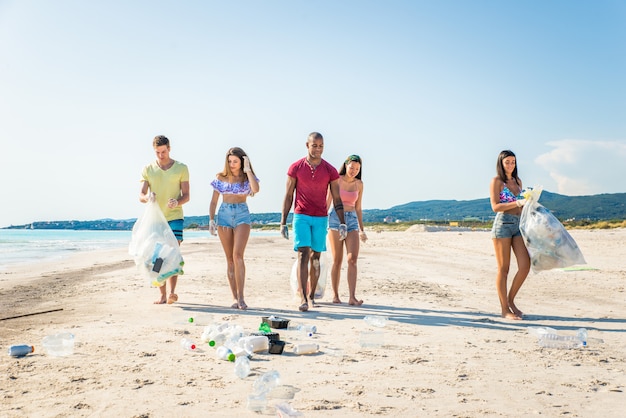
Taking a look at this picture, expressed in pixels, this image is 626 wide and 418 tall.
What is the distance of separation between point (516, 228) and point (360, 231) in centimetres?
219

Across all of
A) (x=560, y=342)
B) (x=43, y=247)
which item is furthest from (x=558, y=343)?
(x=43, y=247)

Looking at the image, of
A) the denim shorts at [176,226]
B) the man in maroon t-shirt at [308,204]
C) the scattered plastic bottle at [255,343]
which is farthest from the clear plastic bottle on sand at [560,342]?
the denim shorts at [176,226]

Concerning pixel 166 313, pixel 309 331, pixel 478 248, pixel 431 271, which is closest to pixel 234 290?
pixel 166 313

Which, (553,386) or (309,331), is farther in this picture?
(309,331)

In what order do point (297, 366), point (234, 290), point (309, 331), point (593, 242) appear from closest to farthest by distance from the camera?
point (297, 366)
point (309, 331)
point (234, 290)
point (593, 242)

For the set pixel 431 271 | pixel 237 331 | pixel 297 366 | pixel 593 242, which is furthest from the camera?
pixel 593 242

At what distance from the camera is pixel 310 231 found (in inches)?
278

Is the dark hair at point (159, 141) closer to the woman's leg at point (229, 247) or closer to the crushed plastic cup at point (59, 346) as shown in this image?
the woman's leg at point (229, 247)

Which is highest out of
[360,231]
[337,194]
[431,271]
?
[337,194]

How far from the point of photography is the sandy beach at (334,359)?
10.4 feet

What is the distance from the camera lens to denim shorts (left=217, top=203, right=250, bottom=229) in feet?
22.6

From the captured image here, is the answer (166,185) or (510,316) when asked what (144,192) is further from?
(510,316)

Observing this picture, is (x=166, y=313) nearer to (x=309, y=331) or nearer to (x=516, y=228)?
(x=309, y=331)

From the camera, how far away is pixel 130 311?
6492 mm
